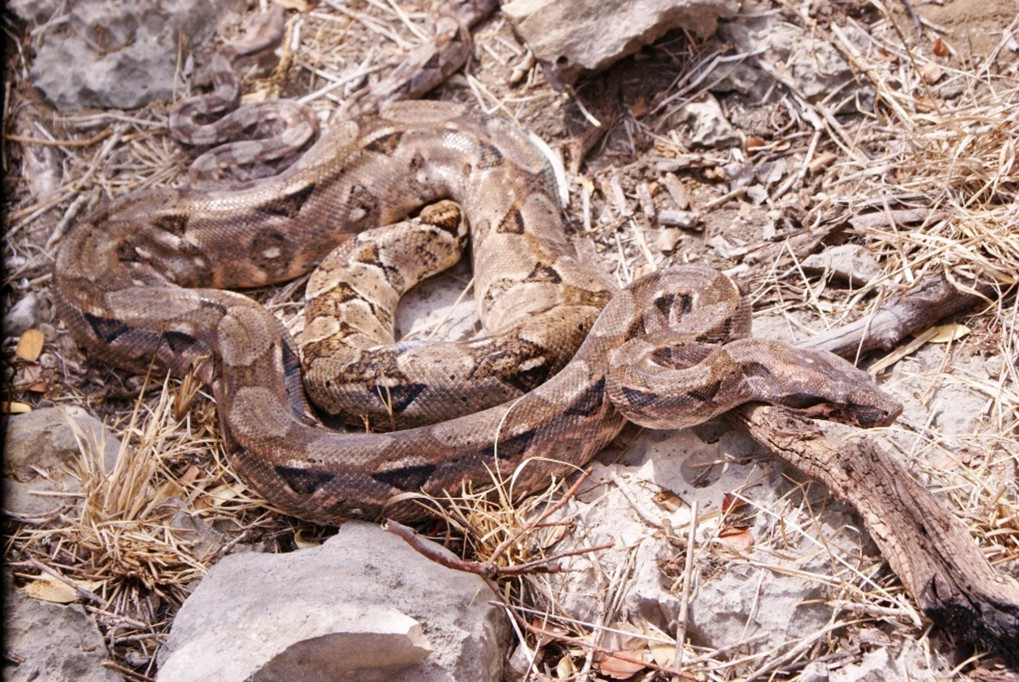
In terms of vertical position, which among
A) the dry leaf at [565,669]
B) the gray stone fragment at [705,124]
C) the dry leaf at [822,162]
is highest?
the gray stone fragment at [705,124]

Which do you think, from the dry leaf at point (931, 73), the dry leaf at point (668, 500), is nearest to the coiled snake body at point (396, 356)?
the dry leaf at point (668, 500)

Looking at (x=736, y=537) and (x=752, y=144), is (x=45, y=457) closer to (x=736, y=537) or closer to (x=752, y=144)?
(x=736, y=537)

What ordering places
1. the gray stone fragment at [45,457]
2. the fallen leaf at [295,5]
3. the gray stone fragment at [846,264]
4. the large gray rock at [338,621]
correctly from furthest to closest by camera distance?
the fallen leaf at [295,5] < the gray stone fragment at [846,264] < the gray stone fragment at [45,457] < the large gray rock at [338,621]

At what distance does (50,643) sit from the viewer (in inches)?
176

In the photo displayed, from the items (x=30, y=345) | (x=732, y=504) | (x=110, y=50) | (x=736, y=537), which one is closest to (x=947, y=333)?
(x=732, y=504)

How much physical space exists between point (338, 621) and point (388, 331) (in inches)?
99.5

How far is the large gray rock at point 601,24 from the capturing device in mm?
6410

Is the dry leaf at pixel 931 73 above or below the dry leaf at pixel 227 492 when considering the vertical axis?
above

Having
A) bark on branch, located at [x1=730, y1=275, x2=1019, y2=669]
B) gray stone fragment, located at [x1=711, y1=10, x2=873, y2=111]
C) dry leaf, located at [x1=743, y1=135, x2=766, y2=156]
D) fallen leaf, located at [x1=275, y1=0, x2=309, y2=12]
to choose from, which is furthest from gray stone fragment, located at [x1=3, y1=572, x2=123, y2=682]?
fallen leaf, located at [x1=275, y1=0, x2=309, y2=12]

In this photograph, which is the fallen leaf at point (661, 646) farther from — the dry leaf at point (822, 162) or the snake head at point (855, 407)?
the dry leaf at point (822, 162)

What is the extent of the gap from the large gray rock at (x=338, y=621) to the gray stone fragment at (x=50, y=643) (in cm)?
52

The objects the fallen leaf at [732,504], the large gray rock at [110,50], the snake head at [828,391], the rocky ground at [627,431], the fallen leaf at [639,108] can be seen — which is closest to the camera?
the rocky ground at [627,431]

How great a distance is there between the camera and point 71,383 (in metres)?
6.21

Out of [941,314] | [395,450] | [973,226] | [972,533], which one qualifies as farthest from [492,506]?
[973,226]
